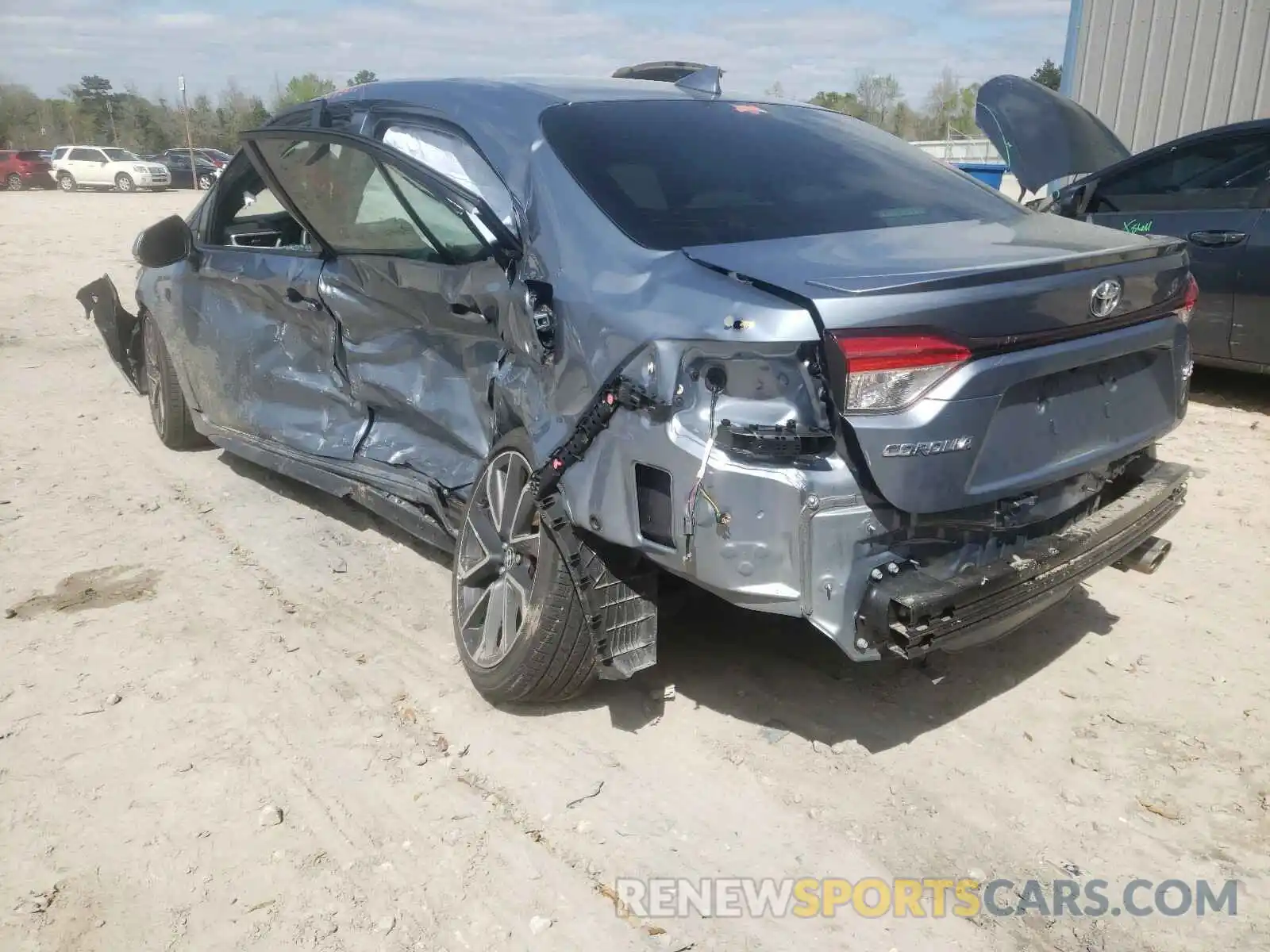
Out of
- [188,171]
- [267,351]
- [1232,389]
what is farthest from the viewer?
[188,171]

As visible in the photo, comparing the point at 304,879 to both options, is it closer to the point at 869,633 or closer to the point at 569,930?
the point at 569,930

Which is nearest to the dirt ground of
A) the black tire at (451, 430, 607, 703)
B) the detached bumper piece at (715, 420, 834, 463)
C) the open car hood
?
the black tire at (451, 430, 607, 703)

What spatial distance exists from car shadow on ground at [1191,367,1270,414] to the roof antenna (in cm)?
398

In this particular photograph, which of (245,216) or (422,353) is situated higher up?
(245,216)

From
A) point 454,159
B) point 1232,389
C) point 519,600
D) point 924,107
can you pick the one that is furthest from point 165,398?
point 924,107

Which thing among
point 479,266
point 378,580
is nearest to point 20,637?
point 378,580

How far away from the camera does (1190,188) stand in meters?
6.09

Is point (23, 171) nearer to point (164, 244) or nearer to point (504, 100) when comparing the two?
point (164, 244)

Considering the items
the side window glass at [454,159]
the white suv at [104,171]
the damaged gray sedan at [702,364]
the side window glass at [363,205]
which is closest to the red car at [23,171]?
the white suv at [104,171]

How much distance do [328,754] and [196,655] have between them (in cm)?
84

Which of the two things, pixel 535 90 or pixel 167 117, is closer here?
pixel 535 90

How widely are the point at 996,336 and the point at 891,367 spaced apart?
0.97 feet

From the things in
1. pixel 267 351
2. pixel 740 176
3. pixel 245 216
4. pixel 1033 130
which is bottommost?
pixel 267 351

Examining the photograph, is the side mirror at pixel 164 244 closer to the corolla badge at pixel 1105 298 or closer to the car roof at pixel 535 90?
the car roof at pixel 535 90
